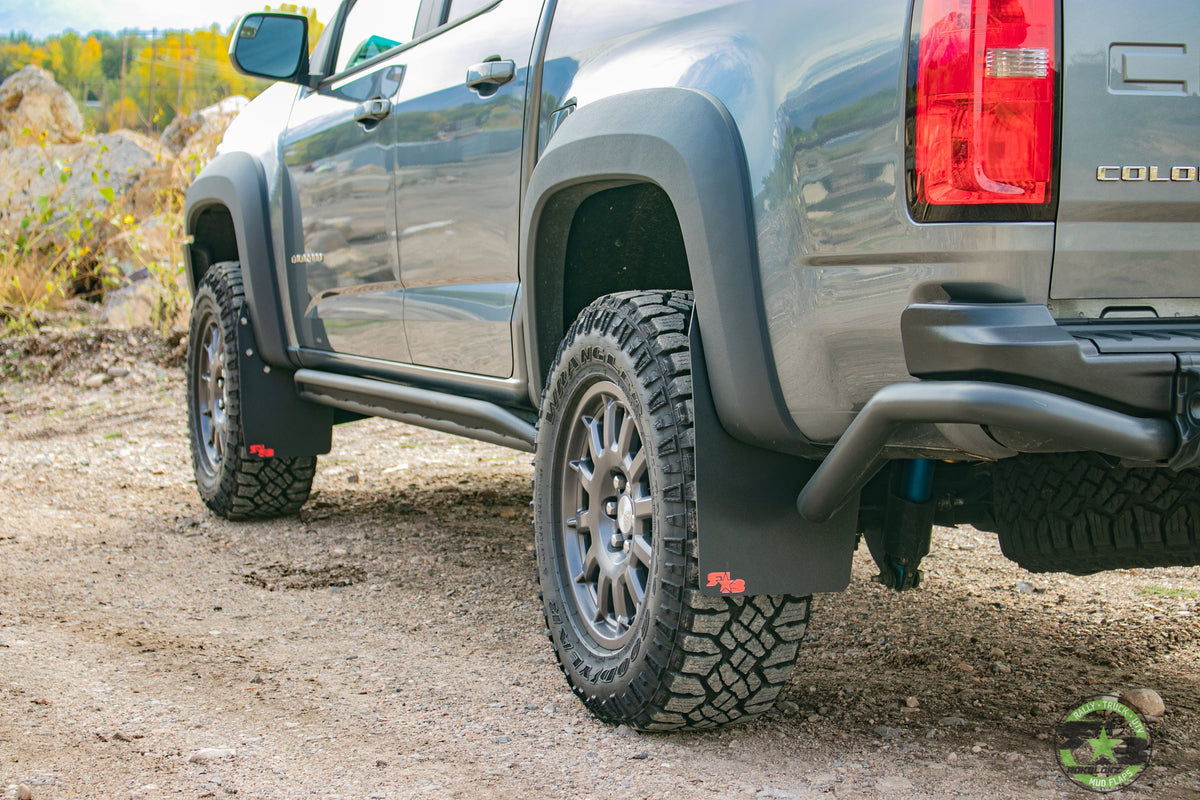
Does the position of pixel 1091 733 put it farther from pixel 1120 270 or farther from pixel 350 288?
pixel 350 288

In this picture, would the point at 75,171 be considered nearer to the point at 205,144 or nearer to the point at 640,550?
the point at 205,144

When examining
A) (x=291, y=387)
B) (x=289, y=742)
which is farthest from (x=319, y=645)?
(x=291, y=387)

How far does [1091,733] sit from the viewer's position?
2432 millimetres

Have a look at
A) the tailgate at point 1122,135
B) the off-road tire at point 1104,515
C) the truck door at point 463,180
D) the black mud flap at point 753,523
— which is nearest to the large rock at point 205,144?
the truck door at point 463,180

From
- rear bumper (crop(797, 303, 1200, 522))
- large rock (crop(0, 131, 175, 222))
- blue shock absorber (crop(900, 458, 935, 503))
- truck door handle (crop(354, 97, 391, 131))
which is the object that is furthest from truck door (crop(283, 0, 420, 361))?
large rock (crop(0, 131, 175, 222))

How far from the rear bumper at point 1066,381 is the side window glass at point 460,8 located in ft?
6.49

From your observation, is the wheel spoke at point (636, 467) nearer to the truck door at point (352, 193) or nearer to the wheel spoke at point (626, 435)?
the wheel spoke at point (626, 435)

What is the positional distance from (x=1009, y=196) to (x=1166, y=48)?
1.01ft

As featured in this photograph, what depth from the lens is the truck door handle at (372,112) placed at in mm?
3543

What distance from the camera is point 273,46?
4.19m

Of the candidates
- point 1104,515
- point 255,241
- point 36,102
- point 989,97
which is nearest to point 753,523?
point 1104,515

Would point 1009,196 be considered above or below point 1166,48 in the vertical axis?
below

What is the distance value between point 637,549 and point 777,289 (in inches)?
27.3

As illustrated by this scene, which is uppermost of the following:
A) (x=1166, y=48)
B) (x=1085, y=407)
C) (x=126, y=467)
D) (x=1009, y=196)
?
(x=1166, y=48)
